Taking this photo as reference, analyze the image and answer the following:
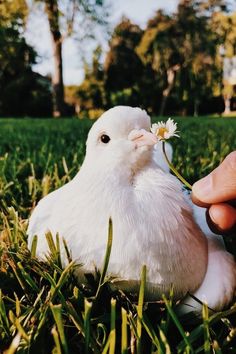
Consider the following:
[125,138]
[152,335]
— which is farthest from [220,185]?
[152,335]

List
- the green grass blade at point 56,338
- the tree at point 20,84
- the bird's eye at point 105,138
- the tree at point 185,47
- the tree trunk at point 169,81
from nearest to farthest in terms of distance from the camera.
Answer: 1. the green grass blade at point 56,338
2. the bird's eye at point 105,138
3. the tree at point 20,84
4. the tree at point 185,47
5. the tree trunk at point 169,81

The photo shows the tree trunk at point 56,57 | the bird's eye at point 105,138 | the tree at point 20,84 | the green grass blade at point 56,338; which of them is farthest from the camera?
the tree at point 20,84

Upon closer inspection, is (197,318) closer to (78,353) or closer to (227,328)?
(227,328)

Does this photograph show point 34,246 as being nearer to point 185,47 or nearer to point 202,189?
point 202,189

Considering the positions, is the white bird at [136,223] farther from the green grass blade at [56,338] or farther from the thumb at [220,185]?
the green grass blade at [56,338]

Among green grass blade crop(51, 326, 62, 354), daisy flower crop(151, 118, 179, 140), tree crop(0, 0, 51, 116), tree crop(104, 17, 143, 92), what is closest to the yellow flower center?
daisy flower crop(151, 118, 179, 140)

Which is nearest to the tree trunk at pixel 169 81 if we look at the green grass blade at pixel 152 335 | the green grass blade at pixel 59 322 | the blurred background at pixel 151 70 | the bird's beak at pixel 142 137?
the blurred background at pixel 151 70
